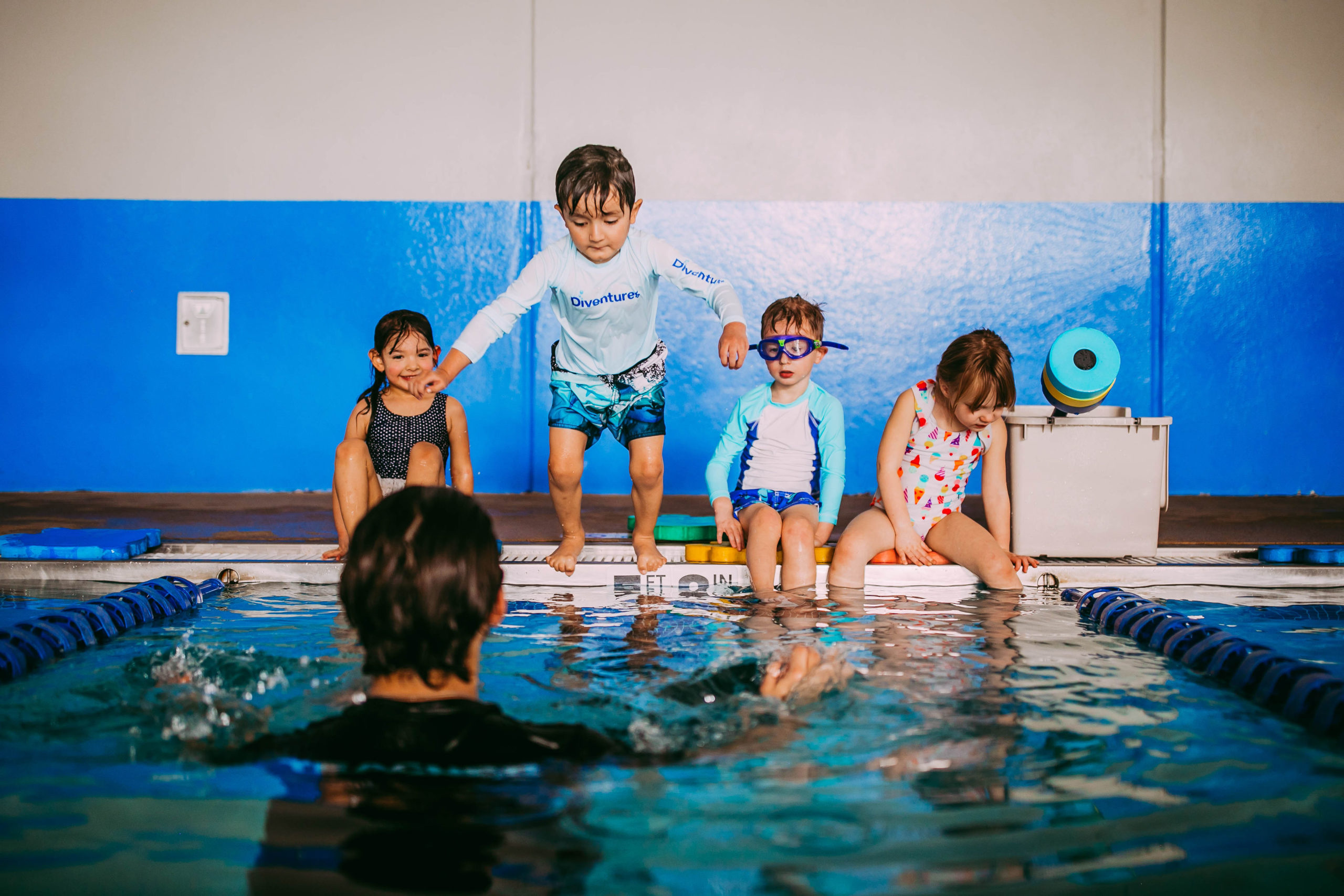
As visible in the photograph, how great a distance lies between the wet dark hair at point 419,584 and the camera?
58.3 inches

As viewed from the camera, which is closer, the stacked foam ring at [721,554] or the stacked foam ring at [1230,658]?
the stacked foam ring at [1230,658]

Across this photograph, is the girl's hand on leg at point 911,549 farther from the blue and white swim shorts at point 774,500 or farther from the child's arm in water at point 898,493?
the blue and white swim shorts at point 774,500

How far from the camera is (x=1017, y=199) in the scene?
6355 mm

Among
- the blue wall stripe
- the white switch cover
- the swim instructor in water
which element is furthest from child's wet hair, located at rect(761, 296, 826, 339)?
the white switch cover

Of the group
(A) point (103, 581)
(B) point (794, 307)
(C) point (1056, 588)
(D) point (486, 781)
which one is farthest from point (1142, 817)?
(A) point (103, 581)

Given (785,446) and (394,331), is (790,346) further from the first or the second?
(394,331)

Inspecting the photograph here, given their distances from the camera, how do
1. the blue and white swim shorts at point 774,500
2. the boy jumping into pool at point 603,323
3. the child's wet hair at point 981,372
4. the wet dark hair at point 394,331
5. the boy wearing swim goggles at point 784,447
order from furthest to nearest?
the wet dark hair at point 394,331 < the blue and white swim shorts at point 774,500 < the boy wearing swim goggles at point 784,447 < the boy jumping into pool at point 603,323 < the child's wet hair at point 981,372

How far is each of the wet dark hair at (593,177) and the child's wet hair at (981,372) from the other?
1298 millimetres

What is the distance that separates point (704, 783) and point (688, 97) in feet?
17.9

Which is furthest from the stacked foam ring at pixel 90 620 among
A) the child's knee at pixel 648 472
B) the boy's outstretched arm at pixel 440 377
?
the child's knee at pixel 648 472

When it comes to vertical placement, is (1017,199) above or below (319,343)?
above

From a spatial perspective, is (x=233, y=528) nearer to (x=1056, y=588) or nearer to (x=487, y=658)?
(x=487, y=658)

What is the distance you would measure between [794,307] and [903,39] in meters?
3.58

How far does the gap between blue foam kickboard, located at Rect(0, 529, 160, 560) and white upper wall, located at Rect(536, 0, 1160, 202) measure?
3583 millimetres
